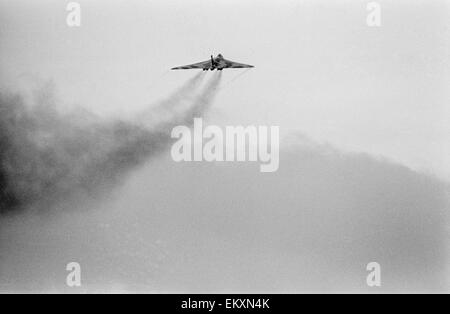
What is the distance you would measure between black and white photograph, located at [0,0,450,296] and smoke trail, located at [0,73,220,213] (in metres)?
0.04

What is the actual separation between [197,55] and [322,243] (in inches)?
187

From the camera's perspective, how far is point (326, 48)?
9375 millimetres

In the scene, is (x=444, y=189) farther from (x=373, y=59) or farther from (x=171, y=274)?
(x=171, y=274)

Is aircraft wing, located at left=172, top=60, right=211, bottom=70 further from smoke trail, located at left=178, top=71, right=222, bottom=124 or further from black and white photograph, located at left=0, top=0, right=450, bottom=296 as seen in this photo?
smoke trail, located at left=178, top=71, right=222, bottom=124

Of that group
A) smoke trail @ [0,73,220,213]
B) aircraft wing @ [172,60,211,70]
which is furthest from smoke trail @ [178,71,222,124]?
aircraft wing @ [172,60,211,70]

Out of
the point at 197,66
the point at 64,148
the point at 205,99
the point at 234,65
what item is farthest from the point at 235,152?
the point at 64,148

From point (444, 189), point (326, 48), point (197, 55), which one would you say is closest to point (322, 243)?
point (444, 189)

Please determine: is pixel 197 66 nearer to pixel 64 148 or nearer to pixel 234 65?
pixel 234 65

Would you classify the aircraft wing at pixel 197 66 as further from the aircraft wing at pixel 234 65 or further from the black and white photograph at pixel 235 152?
the aircraft wing at pixel 234 65

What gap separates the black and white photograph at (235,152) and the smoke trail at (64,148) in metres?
0.04

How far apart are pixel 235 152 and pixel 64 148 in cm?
364

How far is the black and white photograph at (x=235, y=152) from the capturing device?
9117mm

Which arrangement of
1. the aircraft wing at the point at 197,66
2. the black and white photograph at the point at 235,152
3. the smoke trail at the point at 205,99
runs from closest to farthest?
the black and white photograph at the point at 235,152 < the aircraft wing at the point at 197,66 < the smoke trail at the point at 205,99

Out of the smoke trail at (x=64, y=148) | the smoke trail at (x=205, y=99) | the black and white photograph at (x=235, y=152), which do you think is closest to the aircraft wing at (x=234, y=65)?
the black and white photograph at (x=235, y=152)
